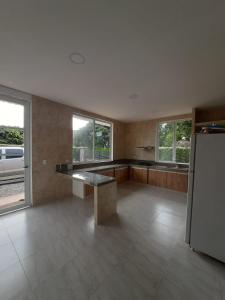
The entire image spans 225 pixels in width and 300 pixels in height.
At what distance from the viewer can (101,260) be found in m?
1.70

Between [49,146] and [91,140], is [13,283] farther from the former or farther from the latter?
[91,140]

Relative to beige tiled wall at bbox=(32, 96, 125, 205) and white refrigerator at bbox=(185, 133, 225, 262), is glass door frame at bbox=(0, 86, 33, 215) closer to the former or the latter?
beige tiled wall at bbox=(32, 96, 125, 205)

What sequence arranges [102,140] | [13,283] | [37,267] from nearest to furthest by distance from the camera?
1. [13,283]
2. [37,267]
3. [102,140]

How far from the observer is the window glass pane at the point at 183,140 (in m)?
4.57

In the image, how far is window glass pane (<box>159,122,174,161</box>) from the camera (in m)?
4.94

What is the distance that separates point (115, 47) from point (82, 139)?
294 cm

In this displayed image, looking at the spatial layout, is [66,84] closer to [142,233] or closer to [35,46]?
[35,46]

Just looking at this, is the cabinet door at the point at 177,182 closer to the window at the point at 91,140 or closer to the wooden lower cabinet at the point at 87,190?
the window at the point at 91,140

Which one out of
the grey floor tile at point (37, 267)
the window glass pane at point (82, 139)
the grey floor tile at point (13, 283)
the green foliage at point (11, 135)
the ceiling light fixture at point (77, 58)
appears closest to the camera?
the grey floor tile at point (13, 283)

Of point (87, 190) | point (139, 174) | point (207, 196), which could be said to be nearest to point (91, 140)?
point (87, 190)

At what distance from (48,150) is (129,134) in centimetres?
351

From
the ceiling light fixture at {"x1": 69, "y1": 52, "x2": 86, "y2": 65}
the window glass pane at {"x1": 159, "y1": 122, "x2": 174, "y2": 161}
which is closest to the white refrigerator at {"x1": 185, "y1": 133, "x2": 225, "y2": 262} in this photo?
the ceiling light fixture at {"x1": 69, "y1": 52, "x2": 86, "y2": 65}

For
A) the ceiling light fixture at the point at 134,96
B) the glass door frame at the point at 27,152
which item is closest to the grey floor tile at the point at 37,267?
the glass door frame at the point at 27,152

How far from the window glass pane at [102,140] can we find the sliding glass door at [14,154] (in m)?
2.26
